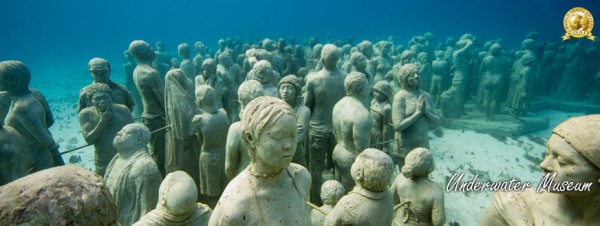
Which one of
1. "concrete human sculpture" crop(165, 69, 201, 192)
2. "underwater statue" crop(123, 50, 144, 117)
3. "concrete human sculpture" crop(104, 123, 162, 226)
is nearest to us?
"concrete human sculpture" crop(104, 123, 162, 226)

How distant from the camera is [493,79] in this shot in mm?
11539

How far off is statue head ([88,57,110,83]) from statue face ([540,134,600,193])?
6765 mm

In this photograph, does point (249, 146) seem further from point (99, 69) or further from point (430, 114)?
point (99, 69)

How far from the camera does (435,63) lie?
12258mm

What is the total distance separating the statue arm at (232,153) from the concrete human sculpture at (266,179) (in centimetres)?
169

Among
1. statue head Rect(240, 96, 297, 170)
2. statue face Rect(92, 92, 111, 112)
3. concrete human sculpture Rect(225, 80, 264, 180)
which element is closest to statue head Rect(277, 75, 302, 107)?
concrete human sculpture Rect(225, 80, 264, 180)

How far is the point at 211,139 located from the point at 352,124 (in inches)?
85.8

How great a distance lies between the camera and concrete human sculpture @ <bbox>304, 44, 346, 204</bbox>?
6383 millimetres

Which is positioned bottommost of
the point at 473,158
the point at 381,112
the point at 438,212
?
the point at 473,158

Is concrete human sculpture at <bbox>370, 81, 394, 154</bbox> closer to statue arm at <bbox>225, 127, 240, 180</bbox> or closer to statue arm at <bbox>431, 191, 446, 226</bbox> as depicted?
statue arm at <bbox>431, 191, 446, 226</bbox>

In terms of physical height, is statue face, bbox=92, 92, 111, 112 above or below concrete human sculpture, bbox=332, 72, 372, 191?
above


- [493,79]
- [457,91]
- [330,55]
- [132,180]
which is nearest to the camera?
[132,180]

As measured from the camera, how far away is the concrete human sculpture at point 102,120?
17.0 feet

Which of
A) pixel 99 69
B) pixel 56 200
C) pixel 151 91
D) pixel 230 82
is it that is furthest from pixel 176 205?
pixel 230 82
